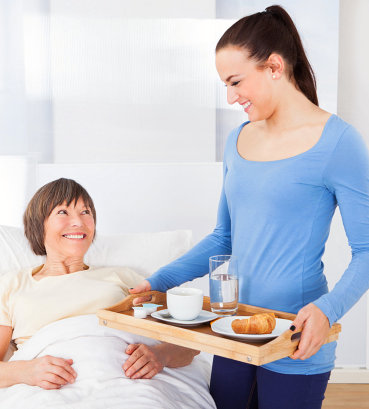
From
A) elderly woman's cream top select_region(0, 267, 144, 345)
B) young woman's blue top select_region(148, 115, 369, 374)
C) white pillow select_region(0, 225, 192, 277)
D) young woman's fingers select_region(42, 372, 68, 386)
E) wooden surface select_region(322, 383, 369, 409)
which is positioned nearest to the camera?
young woman's blue top select_region(148, 115, 369, 374)

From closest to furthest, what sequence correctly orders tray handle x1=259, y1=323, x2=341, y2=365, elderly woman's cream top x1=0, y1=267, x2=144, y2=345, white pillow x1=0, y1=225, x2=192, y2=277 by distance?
tray handle x1=259, y1=323, x2=341, y2=365, elderly woman's cream top x1=0, y1=267, x2=144, y2=345, white pillow x1=0, y1=225, x2=192, y2=277

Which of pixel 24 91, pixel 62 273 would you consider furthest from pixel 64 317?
pixel 24 91

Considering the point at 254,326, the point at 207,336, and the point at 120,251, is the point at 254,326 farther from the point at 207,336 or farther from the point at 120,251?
the point at 120,251

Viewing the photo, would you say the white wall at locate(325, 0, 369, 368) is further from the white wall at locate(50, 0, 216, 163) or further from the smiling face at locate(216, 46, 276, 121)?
the smiling face at locate(216, 46, 276, 121)

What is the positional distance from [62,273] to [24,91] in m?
1.06

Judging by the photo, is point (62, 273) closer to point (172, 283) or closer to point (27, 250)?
point (27, 250)

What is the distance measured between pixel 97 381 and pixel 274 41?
95cm

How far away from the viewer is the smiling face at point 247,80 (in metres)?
1.35

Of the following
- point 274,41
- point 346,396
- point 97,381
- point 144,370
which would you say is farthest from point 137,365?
point 346,396

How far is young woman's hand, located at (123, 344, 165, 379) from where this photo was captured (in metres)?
1.53

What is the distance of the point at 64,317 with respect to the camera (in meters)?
1.74

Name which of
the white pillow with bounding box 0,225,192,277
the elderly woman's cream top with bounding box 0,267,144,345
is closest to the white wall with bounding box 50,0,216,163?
the white pillow with bounding box 0,225,192,277

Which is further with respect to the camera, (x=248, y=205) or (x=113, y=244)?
(x=113, y=244)

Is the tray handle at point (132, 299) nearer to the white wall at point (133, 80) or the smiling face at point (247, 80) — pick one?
the smiling face at point (247, 80)
